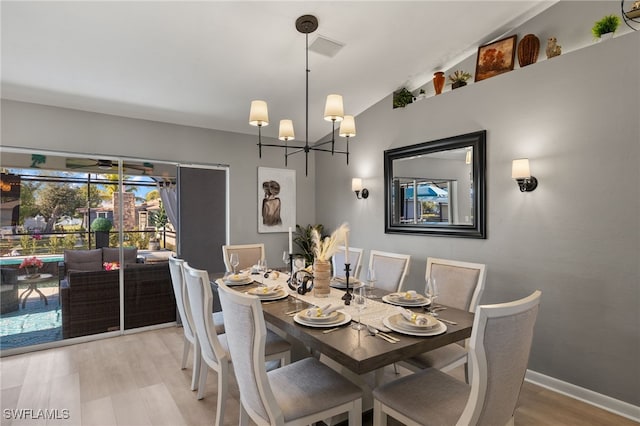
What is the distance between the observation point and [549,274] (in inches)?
110

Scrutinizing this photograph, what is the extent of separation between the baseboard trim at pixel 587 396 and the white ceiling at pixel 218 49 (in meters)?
3.04

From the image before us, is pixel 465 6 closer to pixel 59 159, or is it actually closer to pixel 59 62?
pixel 59 62

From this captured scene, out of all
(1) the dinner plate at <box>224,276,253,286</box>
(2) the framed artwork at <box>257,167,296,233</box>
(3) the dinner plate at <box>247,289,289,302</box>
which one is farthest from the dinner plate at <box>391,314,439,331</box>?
(2) the framed artwork at <box>257,167,296,233</box>

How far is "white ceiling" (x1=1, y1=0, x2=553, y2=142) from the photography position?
2600 mm

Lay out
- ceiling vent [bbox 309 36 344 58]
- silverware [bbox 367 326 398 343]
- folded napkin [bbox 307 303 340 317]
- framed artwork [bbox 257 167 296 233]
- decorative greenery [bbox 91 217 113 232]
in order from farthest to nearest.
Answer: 1. framed artwork [bbox 257 167 296 233]
2. decorative greenery [bbox 91 217 113 232]
3. ceiling vent [bbox 309 36 344 58]
4. folded napkin [bbox 307 303 340 317]
5. silverware [bbox 367 326 398 343]

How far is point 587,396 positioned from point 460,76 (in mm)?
2945

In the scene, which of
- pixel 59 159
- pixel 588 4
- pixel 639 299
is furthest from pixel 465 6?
pixel 59 159

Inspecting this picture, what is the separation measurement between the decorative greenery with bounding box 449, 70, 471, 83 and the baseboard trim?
2.76m

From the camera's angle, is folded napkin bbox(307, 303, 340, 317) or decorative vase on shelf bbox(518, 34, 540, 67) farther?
decorative vase on shelf bbox(518, 34, 540, 67)

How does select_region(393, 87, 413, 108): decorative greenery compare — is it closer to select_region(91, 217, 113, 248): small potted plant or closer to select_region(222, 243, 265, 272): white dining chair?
select_region(222, 243, 265, 272): white dining chair

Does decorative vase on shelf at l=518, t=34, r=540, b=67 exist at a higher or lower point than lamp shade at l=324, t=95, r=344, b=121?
higher

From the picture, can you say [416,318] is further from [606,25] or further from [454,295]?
[606,25]

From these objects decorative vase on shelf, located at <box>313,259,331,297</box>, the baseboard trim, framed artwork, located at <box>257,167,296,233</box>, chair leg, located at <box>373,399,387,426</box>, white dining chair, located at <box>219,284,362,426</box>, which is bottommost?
the baseboard trim

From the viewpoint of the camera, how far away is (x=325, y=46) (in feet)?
10.3
